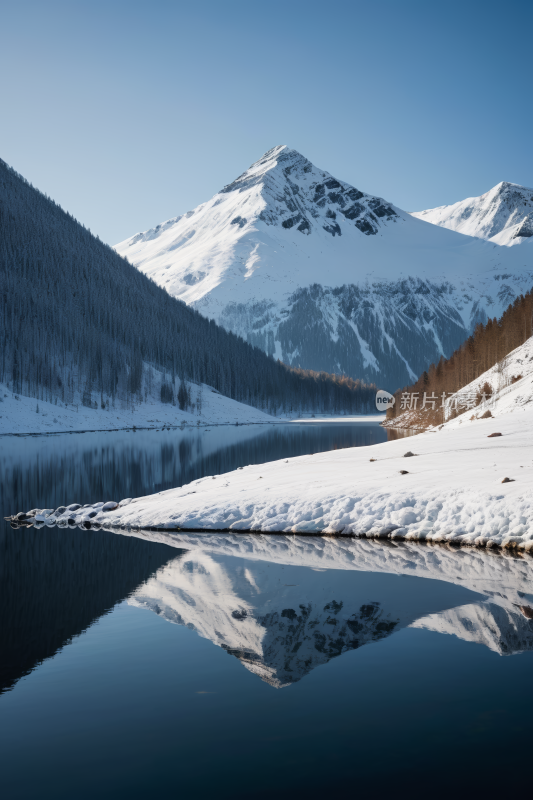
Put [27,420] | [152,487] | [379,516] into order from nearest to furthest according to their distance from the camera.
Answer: [379,516], [152,487], [27,420]

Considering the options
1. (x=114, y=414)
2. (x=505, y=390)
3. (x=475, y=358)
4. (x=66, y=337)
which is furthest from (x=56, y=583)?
(x=66, y=337)

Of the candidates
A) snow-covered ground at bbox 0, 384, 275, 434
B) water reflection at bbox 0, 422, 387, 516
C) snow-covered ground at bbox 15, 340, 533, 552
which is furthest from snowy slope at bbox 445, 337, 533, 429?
snow-covered ground at bbox 0, 384, 275, 434

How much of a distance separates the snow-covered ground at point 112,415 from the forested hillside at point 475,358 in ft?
191

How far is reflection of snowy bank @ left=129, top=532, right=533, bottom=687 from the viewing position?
11.6 meters

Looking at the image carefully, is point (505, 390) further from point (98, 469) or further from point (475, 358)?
point (475, 358)

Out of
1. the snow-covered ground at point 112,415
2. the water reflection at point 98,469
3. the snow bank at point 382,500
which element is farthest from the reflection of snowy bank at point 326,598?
the snow-covered ground at point 112,415

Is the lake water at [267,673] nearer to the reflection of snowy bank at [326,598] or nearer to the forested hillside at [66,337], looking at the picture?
the reflection of snowy bank at [326,598]

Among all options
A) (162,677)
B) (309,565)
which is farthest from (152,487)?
(162,677)

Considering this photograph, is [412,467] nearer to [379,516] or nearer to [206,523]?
[379,516]

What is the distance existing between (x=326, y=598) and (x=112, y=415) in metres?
124

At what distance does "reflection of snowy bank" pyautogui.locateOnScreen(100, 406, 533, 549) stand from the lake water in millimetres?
1303

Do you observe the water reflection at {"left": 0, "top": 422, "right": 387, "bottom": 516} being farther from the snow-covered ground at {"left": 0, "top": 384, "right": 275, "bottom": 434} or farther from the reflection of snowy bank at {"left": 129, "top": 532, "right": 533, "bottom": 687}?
the snow-covered ground at {"left": 0, "top": 384, "right": 275, "bottom": 434}

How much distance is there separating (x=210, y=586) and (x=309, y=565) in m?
3.41

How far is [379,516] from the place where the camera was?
21438 millimetres
